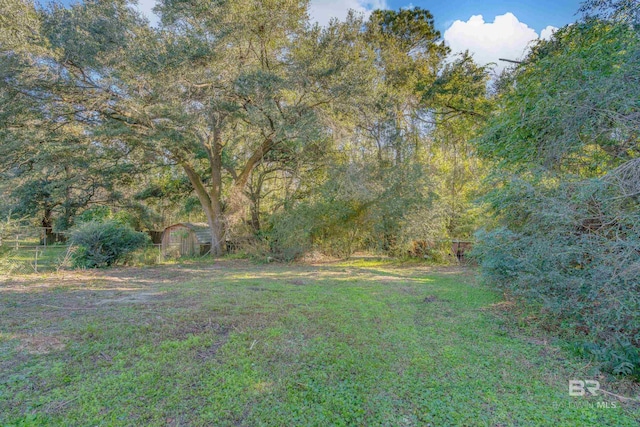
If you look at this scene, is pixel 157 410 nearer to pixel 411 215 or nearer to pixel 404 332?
pixel 404 332

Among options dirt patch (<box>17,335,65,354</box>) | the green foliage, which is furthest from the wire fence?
the green foliage

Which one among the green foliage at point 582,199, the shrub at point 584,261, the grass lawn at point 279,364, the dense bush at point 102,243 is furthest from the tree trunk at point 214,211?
the shrub at point 584,261

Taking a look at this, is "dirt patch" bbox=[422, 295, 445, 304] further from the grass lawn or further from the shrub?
the shrub

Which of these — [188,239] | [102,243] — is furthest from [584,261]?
[188,239]

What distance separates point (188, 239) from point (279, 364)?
13.6 m

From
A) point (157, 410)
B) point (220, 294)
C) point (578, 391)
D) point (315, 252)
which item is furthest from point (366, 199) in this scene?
point (157, 410)

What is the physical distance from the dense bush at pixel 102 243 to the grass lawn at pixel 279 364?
3.39m

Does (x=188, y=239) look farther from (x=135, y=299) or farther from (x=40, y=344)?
(x=40, y=344)

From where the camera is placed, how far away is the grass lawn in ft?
7.13

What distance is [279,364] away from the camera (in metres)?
2.85

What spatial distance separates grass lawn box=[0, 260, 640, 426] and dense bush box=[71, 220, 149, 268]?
3.39 metres

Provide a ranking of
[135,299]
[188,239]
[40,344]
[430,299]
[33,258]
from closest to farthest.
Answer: [40,344], [135,299], [430,299], [33,258], [188,239]

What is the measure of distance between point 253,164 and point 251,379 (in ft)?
33.2

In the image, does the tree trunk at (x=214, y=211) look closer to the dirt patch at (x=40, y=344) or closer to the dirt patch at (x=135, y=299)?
the dirt patch at (x=135, y=299)
